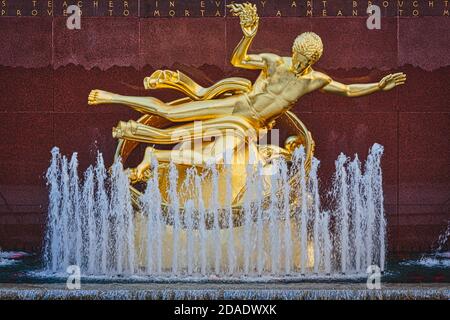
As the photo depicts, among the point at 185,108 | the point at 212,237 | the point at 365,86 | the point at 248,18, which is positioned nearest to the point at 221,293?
the point at 212,237

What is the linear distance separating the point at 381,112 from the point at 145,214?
272 centimetres

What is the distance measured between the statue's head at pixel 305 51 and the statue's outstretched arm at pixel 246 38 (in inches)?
12.7

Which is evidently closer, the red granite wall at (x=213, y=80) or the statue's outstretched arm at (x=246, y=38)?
the statue's outstretched arm at (x=246, y=38)

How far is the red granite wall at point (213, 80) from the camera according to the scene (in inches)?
406

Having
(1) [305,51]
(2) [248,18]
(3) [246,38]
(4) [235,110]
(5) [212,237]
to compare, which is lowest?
(5) [212,237]

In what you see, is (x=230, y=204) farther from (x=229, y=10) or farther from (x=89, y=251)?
(x=229, y=10)

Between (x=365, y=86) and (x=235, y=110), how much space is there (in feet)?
4.20

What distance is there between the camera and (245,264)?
9.25 meters

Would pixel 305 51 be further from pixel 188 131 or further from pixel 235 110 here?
pixel 188 131

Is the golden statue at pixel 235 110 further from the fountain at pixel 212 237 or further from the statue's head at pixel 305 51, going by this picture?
the fountain at pixel 212 237

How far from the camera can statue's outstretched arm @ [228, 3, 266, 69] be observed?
30.8 ft

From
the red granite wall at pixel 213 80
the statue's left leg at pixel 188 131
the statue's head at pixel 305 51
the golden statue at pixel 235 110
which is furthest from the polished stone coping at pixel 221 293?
the red granite wall at pixel 213 80

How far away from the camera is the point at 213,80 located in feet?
33.6

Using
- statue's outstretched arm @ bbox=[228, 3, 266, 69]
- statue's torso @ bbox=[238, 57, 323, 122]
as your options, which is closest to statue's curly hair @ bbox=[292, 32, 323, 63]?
statue's torso @ bbox=[238, 57, 323, 122]
